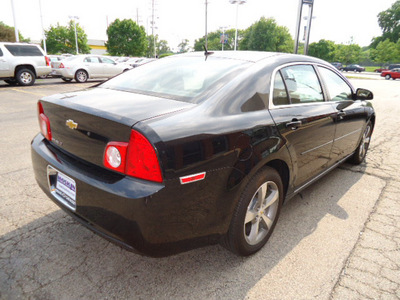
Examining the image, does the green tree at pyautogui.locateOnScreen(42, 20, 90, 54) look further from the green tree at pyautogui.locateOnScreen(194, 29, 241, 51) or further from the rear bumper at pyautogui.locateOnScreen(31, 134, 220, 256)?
the rear bumper at pyautogui.locateOnScreen(31, 134, 220, 256)

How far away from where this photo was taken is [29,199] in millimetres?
3033

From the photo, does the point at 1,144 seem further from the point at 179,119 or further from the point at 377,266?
the point at 377,266

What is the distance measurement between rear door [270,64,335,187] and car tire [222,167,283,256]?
0.33 meters

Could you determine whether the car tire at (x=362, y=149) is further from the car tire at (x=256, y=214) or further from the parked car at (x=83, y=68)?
the parked car at (x=83, y=68)

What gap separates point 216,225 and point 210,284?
458mm

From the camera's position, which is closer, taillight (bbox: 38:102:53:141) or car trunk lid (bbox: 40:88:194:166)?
car trunk lid (bbox: 40:88:194:166)

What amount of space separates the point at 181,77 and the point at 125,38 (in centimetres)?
6168

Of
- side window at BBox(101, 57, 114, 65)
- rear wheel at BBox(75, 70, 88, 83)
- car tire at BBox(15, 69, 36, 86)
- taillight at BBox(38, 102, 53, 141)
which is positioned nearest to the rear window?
car tire at BBox(15, 69, 36, 86)

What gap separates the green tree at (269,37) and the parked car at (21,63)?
66.8 meters

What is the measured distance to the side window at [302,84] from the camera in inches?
102

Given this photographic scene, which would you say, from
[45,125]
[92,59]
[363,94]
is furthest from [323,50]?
[45,125]

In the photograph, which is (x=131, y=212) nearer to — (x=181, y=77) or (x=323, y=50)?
(x=181, y=77)

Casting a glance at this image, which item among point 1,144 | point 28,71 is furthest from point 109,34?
point 1,144

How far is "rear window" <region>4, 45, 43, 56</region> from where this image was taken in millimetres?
12633
